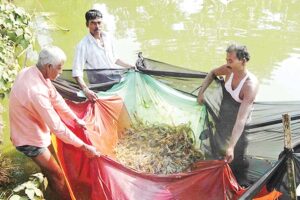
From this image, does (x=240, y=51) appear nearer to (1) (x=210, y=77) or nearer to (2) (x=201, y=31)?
(1) (x=210, y=77)

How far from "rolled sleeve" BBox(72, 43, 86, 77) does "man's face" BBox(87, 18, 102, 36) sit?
195 mm

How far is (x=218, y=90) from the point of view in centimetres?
330

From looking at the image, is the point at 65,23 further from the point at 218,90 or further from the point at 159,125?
the point at 218,90

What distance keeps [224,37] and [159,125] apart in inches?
175

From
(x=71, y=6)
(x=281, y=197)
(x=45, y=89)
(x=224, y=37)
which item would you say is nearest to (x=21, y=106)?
(x=45, y=89)

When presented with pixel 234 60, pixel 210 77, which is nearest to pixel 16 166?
pixel 210 77

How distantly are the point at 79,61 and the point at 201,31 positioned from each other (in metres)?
4.84

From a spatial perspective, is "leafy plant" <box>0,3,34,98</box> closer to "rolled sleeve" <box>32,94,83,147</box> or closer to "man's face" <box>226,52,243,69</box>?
"rolled sleeve" <box>32,94,83,147</box>

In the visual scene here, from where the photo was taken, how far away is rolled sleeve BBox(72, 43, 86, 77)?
12.3 feet

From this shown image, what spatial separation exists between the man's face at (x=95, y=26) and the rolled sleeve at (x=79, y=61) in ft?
0.64

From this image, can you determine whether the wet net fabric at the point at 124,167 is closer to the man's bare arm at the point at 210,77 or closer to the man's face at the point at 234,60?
the man's bare arm at the point at 210,77

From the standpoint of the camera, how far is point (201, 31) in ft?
26.7

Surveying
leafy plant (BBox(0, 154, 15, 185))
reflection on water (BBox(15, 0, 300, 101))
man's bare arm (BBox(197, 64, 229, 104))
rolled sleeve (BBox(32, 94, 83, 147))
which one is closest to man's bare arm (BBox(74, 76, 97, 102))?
rolled sleeve (BBox(32, 94, 83, 147))

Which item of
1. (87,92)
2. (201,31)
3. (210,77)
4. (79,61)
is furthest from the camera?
(201,31)
